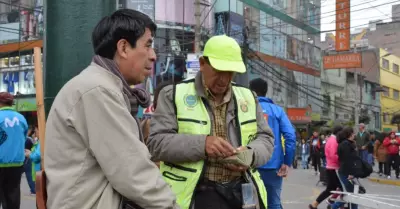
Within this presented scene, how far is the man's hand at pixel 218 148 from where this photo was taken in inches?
118

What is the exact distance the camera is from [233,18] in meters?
33.4

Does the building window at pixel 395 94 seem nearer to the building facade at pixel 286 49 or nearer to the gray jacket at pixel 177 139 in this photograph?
the building facade at pixel 286 49

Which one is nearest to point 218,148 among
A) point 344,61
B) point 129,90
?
point 129,90

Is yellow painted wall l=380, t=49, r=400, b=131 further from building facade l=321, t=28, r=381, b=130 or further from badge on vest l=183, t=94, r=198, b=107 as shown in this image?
badge on vest l=183, t=94, r=198, b=107

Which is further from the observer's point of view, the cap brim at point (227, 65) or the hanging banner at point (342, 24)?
the hanging banner at point (342, 24)

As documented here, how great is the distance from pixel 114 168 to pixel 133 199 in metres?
0.14

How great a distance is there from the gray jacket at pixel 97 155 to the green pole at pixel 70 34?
0.85m

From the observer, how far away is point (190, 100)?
3256mm

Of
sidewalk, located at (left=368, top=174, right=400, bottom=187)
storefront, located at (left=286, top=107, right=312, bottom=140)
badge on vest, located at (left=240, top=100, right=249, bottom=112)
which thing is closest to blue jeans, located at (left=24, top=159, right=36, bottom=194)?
badge on vest, located at (left=240, top=100, right=249, bottom=112)

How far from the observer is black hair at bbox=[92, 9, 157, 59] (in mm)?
2195

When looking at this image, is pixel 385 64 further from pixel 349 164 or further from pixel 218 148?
pixel 218 148

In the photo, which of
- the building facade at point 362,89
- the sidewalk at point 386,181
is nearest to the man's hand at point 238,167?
the sidewalk at point 386,181

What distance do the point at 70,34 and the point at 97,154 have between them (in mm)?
1127

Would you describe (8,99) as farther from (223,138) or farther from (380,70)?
(380,70)
